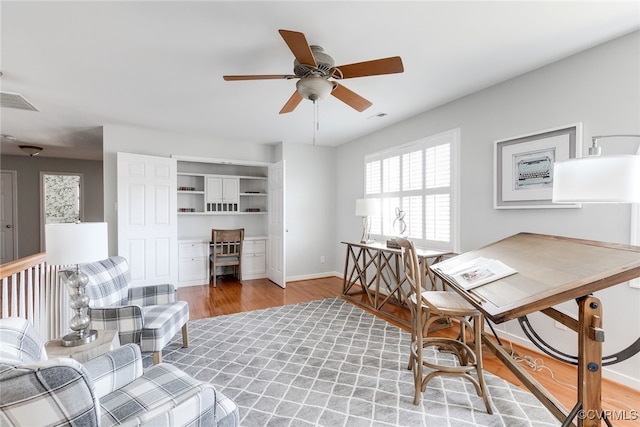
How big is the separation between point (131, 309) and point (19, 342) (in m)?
1.01

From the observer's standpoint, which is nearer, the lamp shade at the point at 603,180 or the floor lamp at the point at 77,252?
the lamp shade at the point at 603,180

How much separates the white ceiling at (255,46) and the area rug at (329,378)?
100 inches

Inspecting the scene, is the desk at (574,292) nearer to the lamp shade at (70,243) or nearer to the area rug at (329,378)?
the area rug at (329,378)

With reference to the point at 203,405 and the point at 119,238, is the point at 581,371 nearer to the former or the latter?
the point at 203,405

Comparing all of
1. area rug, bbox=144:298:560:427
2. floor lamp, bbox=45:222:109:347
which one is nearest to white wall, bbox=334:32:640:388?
area rug, bbox=144:298:560:427

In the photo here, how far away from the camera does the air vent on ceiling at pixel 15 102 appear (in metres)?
3.04

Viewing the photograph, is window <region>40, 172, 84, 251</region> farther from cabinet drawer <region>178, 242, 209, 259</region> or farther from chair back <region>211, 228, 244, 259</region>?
chair back <region>211, 228, 244, 259</region>

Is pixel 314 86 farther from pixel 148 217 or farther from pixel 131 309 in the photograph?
pixel 148 217

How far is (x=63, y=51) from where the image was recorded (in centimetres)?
228

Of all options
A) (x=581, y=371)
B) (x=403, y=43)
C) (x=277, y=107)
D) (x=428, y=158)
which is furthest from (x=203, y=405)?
(x=428, y=158)

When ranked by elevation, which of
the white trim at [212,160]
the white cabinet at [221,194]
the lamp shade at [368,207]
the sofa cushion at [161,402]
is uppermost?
the white trim at [212,160]

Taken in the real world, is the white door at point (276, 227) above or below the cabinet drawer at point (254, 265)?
above

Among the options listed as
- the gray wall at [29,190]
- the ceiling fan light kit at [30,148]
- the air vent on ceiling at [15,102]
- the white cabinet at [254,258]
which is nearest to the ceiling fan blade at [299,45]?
the air vent on ceiling at [15,102]

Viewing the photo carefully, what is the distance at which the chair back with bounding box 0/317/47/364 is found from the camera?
1.03 meters
